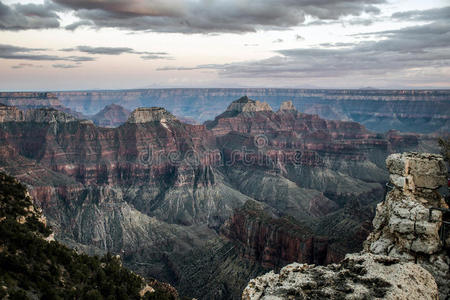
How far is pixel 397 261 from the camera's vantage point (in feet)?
74.9

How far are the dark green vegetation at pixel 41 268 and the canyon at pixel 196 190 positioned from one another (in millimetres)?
31666

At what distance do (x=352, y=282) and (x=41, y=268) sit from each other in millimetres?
22021

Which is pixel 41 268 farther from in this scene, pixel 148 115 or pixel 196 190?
pixel 148 115

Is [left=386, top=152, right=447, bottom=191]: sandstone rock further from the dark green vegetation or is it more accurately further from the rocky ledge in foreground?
the dark green vegetation

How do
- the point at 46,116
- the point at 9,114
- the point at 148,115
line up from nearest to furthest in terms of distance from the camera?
the point at 9,114
the point at 46,116
the point at 148,115

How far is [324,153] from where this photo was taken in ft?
598

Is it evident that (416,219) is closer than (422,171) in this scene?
Yes

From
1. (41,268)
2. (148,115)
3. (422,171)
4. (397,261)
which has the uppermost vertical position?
(422,171)

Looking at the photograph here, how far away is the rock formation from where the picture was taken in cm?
2489

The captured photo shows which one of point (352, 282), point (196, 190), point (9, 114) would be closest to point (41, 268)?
point (352, 282)

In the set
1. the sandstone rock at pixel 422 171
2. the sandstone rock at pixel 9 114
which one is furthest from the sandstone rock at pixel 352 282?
the sandstone rock at pixel 9 114

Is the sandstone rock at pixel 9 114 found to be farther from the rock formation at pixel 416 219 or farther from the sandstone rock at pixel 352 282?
the sandstone rock at pixel 352 282

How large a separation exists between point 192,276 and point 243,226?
13357mm

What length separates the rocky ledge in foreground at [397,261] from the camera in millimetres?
20031
